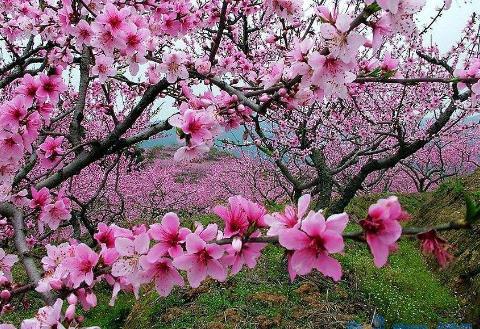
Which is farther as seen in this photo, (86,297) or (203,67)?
(203,67)

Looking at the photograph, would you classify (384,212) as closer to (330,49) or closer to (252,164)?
(330,49)

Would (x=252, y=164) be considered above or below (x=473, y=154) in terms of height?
below

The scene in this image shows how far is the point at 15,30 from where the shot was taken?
409 centimetres

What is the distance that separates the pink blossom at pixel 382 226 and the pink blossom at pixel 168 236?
1.99 feet

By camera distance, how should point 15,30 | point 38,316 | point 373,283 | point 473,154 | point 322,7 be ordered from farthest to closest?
point 473,154
point 373,283
point 15,30
point 322,7
point 38,316

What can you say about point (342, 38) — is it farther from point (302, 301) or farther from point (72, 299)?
point (302, 301)

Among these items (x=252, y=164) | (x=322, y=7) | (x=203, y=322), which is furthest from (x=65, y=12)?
(x=252, y=164)

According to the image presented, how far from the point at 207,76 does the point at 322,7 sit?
1230mm

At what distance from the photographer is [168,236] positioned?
4.76 ft

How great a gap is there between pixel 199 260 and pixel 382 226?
2.06 feet

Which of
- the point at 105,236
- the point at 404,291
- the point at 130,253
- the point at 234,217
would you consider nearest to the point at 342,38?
the point at 234,217

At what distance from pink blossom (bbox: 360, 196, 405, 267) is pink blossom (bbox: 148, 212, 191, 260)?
0.61 m

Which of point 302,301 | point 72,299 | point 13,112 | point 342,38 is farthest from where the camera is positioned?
point 302,301

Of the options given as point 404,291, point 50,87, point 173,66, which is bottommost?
point 404,291
